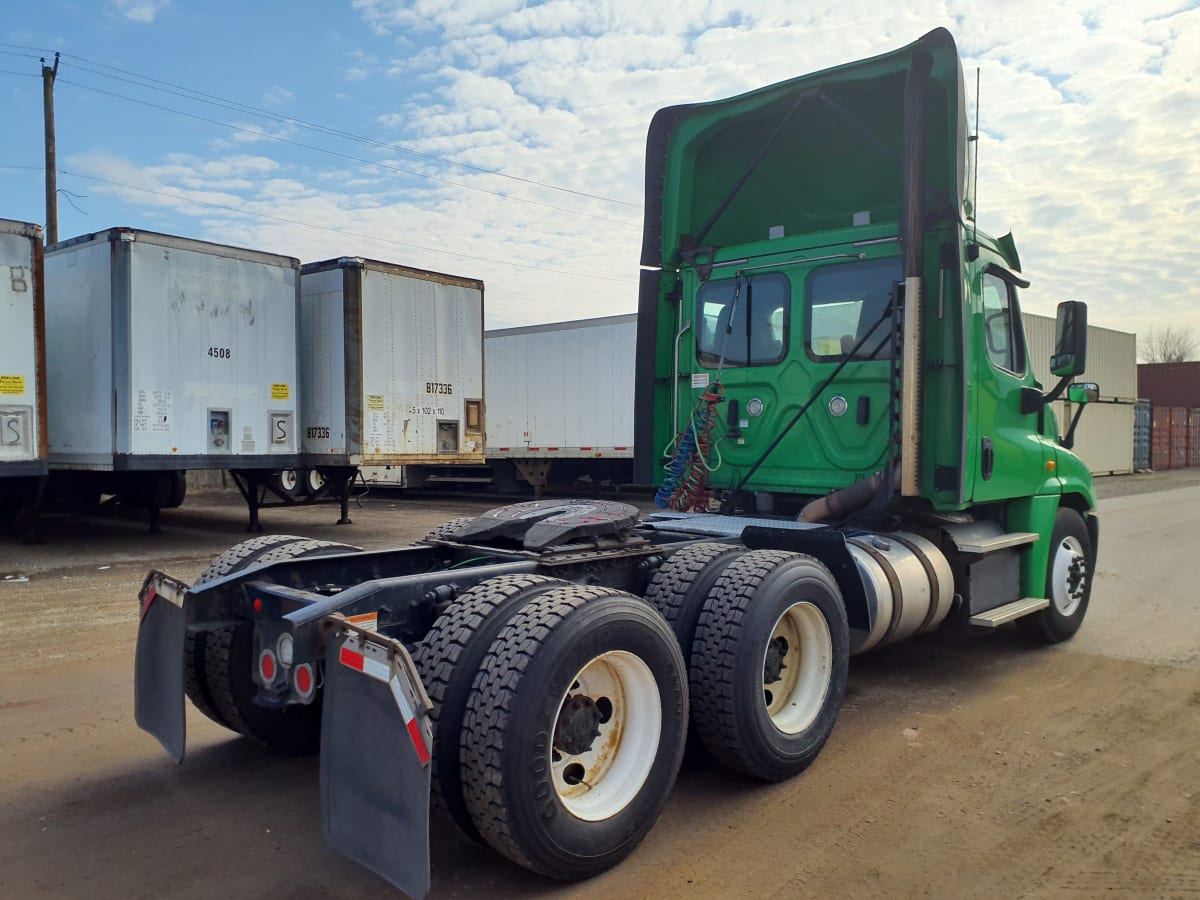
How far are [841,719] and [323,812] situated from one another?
3.01 m

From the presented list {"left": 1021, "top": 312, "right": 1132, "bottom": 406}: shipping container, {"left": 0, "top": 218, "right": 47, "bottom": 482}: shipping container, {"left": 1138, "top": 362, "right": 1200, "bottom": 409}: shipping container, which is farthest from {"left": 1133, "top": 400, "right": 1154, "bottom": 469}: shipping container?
{"left": 0, "top": 218, "right": 47, "bottom": 482}: shipping container

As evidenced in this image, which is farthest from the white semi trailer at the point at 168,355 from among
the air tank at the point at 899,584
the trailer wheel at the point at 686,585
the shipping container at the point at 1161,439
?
the shipping container at the point at 1161,439

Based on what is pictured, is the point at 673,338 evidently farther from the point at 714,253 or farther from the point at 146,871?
the point at 146,871

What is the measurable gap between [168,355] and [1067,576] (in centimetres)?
979

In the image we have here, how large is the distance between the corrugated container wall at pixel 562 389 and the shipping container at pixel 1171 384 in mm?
36988

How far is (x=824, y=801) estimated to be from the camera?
12.9 ft

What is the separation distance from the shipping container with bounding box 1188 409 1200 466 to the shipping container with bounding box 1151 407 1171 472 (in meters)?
2.60

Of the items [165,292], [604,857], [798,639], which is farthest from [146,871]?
[165,292]

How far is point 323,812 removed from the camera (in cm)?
297

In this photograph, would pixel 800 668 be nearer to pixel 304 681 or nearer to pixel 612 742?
pixel 612 742

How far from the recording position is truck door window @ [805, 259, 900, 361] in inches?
229

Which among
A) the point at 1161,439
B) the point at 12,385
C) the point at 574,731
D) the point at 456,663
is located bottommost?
the point at 574,731

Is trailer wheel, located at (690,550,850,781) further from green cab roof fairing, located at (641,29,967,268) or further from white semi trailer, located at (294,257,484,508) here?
white semi trailer, located at (294,257,484,508)

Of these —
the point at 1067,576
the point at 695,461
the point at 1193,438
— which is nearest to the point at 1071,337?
the point at 1067,576
